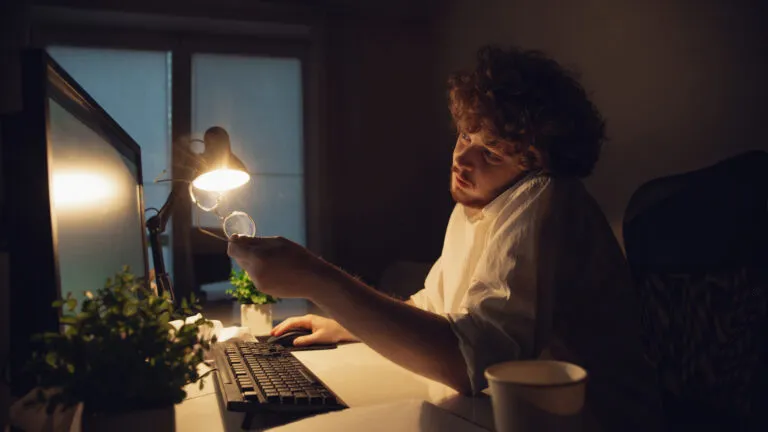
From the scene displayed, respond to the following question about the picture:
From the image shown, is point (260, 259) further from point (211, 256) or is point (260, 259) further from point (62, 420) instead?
point (211, 256)

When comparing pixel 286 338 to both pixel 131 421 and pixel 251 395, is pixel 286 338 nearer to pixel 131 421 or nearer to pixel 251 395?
pixel 251 395

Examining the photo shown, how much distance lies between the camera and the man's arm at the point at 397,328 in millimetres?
895

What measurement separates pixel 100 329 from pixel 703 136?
1.54 meters

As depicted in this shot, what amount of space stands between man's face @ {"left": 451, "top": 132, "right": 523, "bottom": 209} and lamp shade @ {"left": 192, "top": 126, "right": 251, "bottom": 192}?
1.50 feet

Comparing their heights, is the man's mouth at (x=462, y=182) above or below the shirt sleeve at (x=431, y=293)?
above

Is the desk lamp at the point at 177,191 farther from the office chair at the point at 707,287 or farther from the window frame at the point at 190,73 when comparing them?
the window frame at the point at 190,73

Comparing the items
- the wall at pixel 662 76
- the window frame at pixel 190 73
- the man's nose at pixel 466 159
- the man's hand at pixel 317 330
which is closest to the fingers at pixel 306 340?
the man's hand at pixel 317 330

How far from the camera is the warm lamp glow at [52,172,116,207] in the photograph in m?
0.65

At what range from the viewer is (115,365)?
0.55 m

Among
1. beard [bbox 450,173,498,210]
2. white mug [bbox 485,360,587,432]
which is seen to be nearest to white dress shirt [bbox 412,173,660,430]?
beard [bbox 450,173,498,210]

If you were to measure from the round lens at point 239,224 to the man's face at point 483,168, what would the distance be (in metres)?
0.43

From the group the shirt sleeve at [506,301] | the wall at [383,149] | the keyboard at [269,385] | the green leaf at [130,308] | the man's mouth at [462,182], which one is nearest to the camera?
the green leaf at [130,308]

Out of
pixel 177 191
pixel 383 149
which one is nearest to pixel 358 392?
pixel 177 191

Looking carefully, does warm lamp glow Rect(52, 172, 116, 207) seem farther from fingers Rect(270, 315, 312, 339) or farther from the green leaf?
fingers Rect(270, 315, 312, 339)
